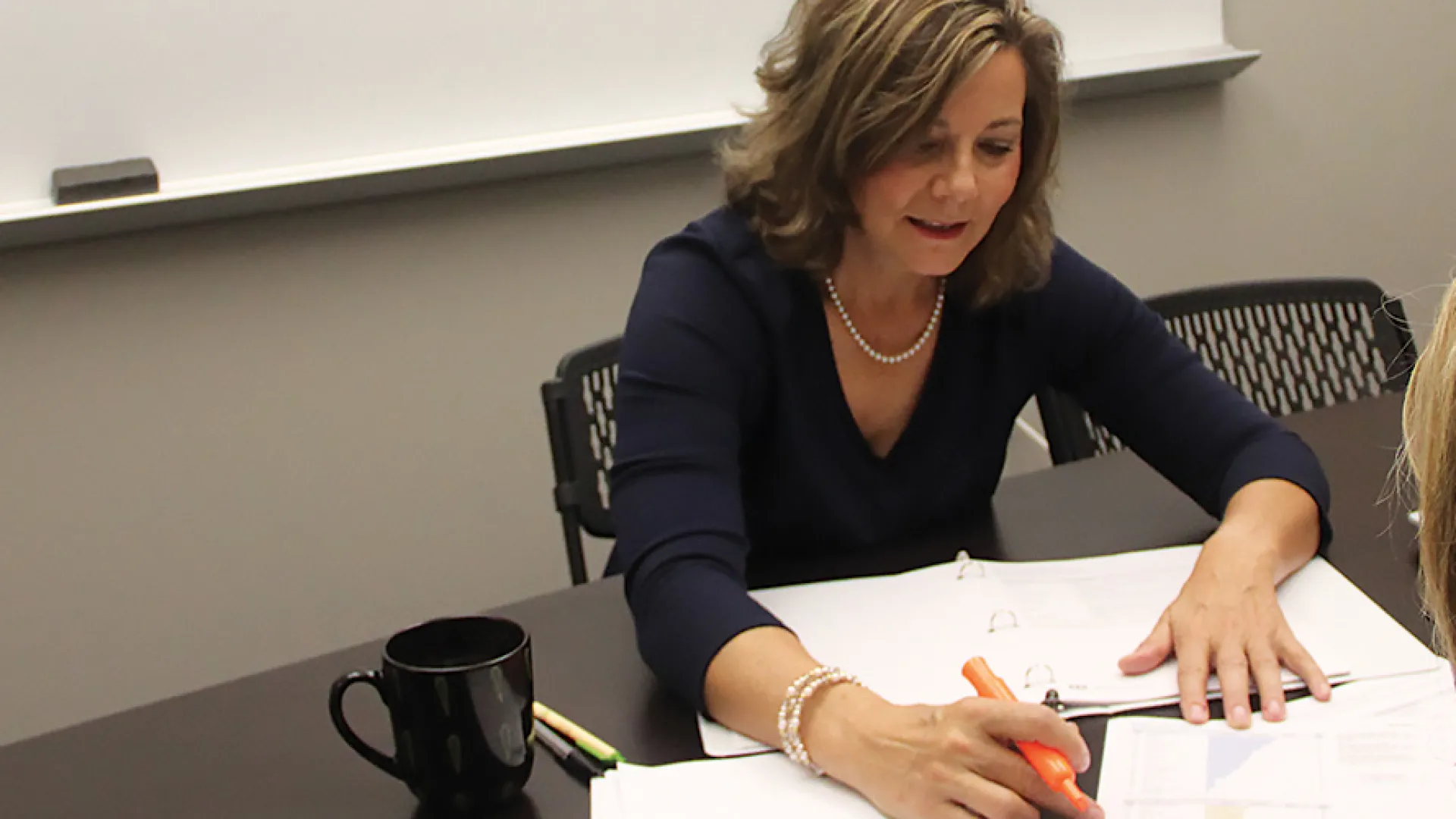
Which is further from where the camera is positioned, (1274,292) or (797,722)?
(1274,292)

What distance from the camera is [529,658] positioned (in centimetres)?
88

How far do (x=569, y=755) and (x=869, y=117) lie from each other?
2.07ft

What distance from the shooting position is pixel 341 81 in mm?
1939

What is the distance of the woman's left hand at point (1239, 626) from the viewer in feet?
3.11

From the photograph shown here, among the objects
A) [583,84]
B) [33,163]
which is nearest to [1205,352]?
[583,84]

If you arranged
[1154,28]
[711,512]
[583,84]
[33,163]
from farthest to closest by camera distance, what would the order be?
1. [1154,28]
2. [583,84]
3. [33,163]
4. [711,512]

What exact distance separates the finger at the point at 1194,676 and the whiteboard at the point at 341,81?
1303 millimetres

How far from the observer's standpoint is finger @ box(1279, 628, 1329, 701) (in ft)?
3.09

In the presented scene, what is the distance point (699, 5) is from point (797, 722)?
4.82 feet

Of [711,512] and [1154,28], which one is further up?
[1154,28]

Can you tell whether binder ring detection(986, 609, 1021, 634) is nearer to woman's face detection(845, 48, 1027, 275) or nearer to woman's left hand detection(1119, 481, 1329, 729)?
woman's left hand detection(1119, 481, 1329, 729)

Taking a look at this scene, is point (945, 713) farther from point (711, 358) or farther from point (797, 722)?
point (711, 358)

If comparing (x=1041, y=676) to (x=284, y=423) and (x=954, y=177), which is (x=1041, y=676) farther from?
(x=284, y=423)

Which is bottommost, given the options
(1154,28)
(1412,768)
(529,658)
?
(1412,768)
